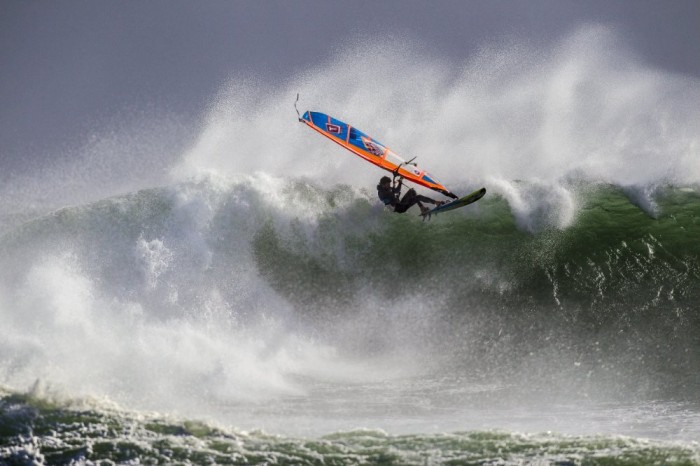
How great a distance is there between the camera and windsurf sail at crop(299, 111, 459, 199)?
11484 millimetres

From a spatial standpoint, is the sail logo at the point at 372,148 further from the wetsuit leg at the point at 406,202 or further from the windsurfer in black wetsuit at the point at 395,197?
the wetsuit leg at the point at 406,202

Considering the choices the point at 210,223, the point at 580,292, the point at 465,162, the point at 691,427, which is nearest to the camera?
the point at 691,427

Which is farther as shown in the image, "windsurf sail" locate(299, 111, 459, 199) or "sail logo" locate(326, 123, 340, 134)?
"sail logo" locate(326, 123, 340, 134)

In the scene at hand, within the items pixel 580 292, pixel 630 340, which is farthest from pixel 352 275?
pixel 630 340

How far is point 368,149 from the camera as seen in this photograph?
12.0 m

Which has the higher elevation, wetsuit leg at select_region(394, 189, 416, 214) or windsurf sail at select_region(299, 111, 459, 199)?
windsurf sail at select_region(299, 111, 459, 199)

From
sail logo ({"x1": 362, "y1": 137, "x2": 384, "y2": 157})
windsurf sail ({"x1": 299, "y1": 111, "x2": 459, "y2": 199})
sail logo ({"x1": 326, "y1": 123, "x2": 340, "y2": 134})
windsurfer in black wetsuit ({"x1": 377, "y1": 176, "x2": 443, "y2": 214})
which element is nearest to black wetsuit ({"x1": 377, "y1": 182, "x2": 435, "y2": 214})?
windsurfer in black wetsuit ({"x1": 377, "y1": 176, "x2": 443, "y2": 214})

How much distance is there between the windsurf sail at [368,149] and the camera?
11.5m

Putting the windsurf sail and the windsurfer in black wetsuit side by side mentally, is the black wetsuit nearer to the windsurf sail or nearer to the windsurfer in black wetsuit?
the windsurfer in black wetsuit

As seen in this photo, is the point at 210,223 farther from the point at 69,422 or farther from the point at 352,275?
the point at 69,422

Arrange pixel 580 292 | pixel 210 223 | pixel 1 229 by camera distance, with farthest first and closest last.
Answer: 1. pixel 1 229
2. pixel 210 223
3. pixel 580 292

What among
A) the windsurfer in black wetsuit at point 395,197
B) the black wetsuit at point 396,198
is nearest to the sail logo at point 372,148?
the windsurfer in black wetsuit at point 395,197

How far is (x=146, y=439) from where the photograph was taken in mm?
8250

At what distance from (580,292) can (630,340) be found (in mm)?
1419
